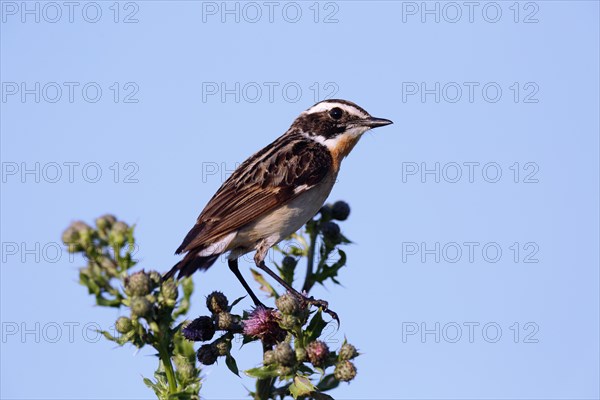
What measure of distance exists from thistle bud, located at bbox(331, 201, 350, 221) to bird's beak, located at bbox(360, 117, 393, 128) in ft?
4.79

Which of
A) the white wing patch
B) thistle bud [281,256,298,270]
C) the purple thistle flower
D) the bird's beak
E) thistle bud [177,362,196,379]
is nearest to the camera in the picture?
thistle bud [177,362,196,379]

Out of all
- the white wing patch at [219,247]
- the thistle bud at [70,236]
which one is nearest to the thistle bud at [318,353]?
the thistle bud at [70,236]

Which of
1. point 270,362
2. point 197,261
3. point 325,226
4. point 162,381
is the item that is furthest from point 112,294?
point 325,226

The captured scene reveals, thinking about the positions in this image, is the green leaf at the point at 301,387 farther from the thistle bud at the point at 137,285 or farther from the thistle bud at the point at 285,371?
the thistle bud at the point at 137,285

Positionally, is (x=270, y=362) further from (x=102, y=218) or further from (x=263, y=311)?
(x=102, y=218)

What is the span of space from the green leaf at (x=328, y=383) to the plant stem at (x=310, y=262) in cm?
110

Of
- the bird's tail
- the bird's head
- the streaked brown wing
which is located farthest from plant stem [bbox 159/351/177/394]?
the bird's head

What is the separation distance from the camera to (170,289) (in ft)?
17.6

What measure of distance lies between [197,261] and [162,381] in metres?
2.13

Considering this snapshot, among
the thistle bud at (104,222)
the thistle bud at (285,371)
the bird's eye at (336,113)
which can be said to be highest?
the bird's eye at (336,113)

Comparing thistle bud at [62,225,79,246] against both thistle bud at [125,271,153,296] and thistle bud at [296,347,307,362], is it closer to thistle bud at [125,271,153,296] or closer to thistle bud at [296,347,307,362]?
thistle bud at [125,271,153,296]

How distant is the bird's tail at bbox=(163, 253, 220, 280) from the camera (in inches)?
297

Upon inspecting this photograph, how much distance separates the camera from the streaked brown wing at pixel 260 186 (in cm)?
830

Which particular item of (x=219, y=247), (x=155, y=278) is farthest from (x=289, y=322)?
(x=219, y=247)
